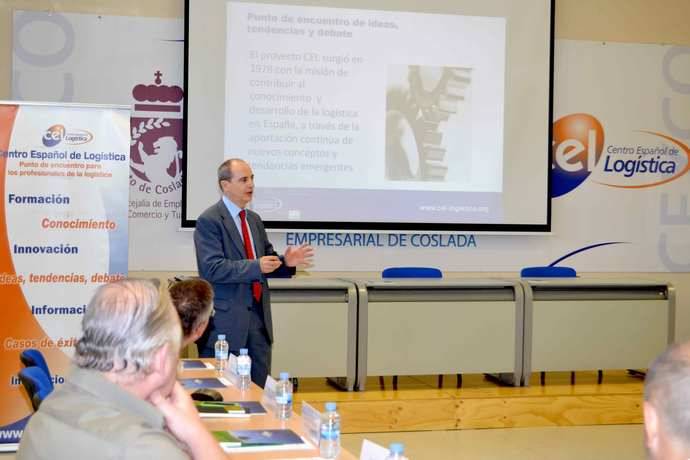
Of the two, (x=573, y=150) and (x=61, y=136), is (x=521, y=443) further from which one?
(x=61, y=136)

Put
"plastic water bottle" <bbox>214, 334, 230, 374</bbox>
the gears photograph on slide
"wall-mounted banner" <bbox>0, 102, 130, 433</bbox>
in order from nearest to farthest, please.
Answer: "plastic water bottle" <bbox>214, 334, 230, 374</bbox>
"wall-mounted banner" <bbox>0, 102, 130, 433</bbox>
the gears photograph on slide

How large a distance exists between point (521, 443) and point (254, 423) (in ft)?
10.6

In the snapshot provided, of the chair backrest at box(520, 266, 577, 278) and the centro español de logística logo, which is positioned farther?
the centro español de logística logo

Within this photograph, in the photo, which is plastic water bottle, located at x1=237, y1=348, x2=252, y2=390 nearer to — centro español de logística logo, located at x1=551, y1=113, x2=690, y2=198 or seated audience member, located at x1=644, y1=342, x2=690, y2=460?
seated audience member, located at x1=644, y1=342, x2=690, y2=460

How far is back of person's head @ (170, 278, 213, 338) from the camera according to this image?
3.09 metres

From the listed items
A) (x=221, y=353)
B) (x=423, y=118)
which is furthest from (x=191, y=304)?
(x=423, y=118)

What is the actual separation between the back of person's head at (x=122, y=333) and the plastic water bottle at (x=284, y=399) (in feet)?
4.31

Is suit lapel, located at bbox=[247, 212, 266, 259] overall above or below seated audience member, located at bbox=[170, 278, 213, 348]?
above

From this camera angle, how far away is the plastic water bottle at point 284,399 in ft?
9.78

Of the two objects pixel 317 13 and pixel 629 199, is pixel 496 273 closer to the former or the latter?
pixel 629 199

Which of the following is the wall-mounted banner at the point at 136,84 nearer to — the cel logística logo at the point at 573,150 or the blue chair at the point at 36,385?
the cel logística logo at the point at 573,150

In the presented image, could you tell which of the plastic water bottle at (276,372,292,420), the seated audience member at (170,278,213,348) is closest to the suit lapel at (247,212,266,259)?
the seated audience member at (170,278,213,348)

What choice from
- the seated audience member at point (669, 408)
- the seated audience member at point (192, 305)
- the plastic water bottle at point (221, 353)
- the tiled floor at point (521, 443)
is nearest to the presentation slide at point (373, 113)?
the tiled floor at point (521, 443)

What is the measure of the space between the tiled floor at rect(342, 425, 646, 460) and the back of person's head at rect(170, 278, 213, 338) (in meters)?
2.33
